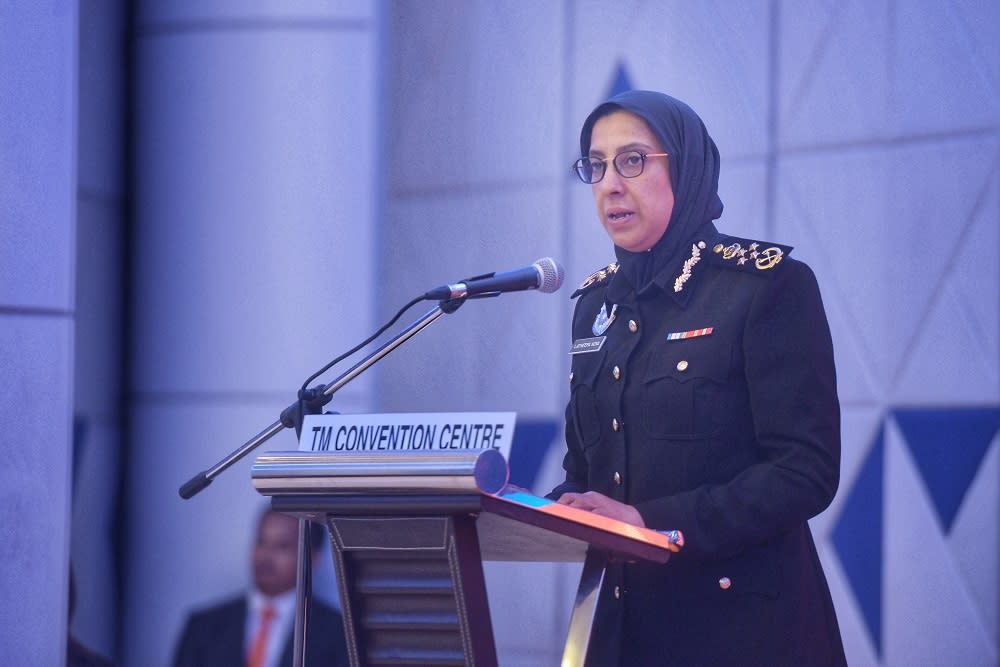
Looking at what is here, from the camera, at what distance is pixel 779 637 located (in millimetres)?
1968

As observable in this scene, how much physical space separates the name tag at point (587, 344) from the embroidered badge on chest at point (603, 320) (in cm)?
2

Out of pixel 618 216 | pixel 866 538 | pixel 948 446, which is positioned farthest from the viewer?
pixel 866 538

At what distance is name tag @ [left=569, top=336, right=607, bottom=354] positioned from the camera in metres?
2.25

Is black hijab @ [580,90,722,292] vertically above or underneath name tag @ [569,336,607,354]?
above

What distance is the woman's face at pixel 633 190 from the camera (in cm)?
217

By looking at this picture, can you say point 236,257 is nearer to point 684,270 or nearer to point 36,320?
point 36,320

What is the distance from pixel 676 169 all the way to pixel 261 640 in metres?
3.41

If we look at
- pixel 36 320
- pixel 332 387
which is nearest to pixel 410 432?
pixel 332 387

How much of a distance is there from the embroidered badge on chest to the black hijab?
0.07 metres

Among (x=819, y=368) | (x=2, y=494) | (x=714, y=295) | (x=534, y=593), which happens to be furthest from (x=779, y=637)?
(x=534, y=593)

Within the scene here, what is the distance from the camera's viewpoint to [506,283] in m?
2.09

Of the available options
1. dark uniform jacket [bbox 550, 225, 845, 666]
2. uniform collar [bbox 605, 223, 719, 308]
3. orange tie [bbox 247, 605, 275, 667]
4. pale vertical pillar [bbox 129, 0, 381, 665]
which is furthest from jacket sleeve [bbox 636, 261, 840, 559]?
pale vertical pillar [bbox 129, 0, 381, 665]

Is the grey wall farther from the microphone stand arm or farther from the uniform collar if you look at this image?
the uniform collar

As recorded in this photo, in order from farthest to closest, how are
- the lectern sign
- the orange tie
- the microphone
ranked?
the orange tie, the microphone, the lectern sign
